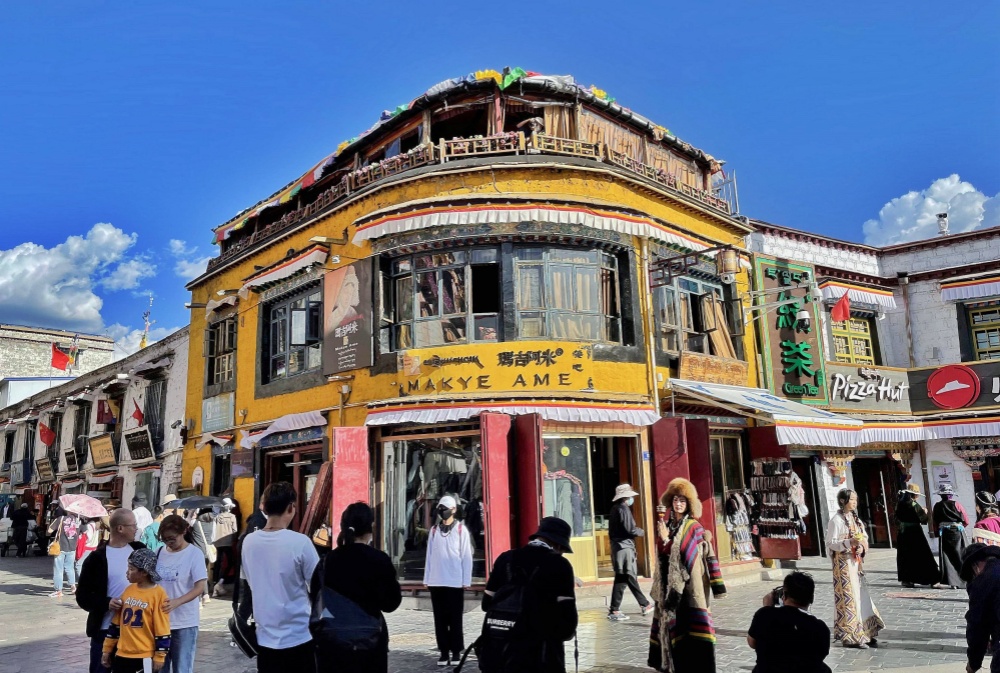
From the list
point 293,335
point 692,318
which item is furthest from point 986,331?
point 293,335

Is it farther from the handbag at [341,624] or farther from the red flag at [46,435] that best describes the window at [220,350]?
the handbag at [341,624]

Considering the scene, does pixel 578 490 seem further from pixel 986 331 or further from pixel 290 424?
pixel 986 331

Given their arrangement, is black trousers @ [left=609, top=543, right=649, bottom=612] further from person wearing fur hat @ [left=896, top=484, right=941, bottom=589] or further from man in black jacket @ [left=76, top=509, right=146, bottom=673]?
man in black jacket @ [left=76, top=509, right=146, bottom=673]

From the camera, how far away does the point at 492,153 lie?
12773 mm

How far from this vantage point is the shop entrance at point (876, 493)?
1758 cm

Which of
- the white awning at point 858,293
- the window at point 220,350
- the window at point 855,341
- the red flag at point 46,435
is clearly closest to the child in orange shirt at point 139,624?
the window at point 220,350

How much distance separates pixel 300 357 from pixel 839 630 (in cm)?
1128

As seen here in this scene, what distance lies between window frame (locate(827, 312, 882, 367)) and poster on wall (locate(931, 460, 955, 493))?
8.94 feet

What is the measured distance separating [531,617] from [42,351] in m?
44.2

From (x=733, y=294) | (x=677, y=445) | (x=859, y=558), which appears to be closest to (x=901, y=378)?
(x=733, y=294)

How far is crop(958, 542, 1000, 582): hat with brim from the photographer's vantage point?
435 centimetres

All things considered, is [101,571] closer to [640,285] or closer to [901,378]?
[640,285]

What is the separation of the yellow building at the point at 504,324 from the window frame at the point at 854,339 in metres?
3.60

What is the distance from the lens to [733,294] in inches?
608
